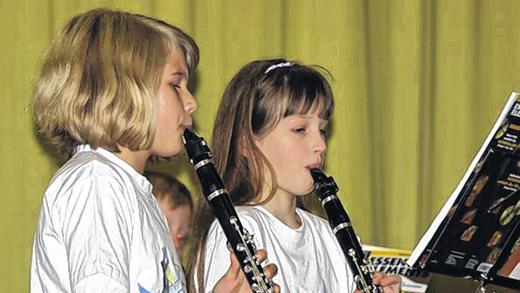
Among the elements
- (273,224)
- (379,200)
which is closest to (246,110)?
(273,224)

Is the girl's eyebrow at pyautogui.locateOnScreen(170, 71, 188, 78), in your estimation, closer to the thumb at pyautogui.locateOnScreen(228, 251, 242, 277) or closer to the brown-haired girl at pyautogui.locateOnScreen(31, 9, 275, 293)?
the brown-haired girl at pyautogui.locateOnScreen(31, 9, 275, 293)

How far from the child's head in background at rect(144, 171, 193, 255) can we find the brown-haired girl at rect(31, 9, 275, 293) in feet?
1.87

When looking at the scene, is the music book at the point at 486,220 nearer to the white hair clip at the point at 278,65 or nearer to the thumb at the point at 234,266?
the thumb at the point at 234,266

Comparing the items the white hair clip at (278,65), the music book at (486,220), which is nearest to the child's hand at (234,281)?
the music book at (486,220)

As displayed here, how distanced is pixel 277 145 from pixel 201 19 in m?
0.64

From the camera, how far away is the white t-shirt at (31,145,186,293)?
5.52 ft

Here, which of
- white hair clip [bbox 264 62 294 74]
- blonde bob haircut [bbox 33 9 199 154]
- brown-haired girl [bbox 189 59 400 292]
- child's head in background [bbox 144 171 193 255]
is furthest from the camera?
child's head in background [bbox 144 171 193 255]

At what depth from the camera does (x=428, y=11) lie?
291cm

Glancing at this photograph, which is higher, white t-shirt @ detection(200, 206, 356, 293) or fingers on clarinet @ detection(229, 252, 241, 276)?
fingers on clarinet @ detection(229, 252, 241, 276)

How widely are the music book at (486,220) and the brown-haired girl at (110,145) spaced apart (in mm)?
355

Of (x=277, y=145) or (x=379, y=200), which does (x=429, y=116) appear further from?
(x=277, y=145)

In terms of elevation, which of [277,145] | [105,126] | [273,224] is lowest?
[273,224]

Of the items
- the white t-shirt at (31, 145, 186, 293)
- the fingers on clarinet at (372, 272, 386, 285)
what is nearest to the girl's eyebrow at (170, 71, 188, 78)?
the white t-shirt at (31, 145, 186, 293)

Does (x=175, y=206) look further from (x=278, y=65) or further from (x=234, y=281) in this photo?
(x=234, y=281)
